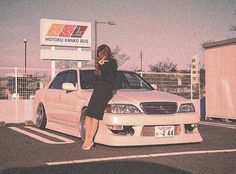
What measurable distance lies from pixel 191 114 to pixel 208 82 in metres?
7.27

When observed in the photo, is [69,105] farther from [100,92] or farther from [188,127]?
[188,127]

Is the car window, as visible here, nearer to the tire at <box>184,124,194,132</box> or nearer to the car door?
the car door

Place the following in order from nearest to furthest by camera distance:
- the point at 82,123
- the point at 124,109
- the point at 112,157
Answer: the point at 112,157 → the point at 124,109 → the point at 82,123

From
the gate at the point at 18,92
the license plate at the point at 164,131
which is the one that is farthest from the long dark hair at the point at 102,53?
the gate at the point at 18,92

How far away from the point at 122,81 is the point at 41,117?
110 inches

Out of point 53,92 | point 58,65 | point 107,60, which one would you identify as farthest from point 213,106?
point 58,65

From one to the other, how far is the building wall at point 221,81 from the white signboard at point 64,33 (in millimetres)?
9295

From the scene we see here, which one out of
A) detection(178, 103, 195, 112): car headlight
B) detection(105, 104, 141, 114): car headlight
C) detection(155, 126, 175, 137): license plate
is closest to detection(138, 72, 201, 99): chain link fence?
detection(178, 103, 195, 112): car headlight

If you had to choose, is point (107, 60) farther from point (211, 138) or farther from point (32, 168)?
point (211, 138)

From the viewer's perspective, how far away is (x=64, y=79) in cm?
875

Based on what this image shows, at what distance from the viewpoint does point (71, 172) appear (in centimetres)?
479

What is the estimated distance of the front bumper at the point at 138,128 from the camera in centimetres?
625

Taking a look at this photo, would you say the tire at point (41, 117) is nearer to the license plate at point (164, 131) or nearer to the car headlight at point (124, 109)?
the car headlight at point (124, 109)

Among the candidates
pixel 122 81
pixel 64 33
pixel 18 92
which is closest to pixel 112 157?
pixel 122 81
